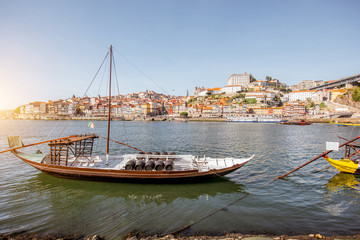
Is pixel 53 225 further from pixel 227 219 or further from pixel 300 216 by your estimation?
pixel 300 216

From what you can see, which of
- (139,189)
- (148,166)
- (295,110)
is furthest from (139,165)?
(295,110)

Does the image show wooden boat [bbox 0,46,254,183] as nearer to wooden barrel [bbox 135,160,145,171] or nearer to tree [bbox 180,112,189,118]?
wooden barrel [bbox 135,160,145,171]

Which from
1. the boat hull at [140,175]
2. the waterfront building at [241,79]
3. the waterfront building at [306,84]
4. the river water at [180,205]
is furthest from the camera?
the waterfront building at [306,84]

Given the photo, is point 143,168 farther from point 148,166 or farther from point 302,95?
point 302,95

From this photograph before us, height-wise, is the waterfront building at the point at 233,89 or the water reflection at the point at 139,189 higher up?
the waterfront building at the point at 233,89

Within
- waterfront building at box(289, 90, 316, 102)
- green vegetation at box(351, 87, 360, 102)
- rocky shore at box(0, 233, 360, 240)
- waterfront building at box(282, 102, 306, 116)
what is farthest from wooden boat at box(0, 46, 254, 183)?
waterfront building at box(289, 90, 316, 102)

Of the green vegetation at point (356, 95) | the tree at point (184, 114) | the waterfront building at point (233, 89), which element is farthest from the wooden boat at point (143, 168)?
the waterfront building at point (233, 89)

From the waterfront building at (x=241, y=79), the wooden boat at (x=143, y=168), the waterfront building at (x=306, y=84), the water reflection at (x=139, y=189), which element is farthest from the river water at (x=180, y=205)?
the waterfront building at (x=306, y=84)

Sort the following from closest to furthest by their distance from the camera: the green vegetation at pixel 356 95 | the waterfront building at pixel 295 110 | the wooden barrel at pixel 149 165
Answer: the wooden barrel at pixel 149 165, the green vegetation at pixel 356 95, the waterfront building at pixel 295 110

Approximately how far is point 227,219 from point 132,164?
5.82 metres

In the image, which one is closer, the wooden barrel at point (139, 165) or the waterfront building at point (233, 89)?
the wooden barrel at point (139, 165)

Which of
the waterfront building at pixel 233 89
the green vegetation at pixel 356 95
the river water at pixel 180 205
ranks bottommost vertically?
the river water at pixel 180 205

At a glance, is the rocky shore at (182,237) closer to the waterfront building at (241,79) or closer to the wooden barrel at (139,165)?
the wooden barrel at (139,165)

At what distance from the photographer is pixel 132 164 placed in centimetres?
1138
